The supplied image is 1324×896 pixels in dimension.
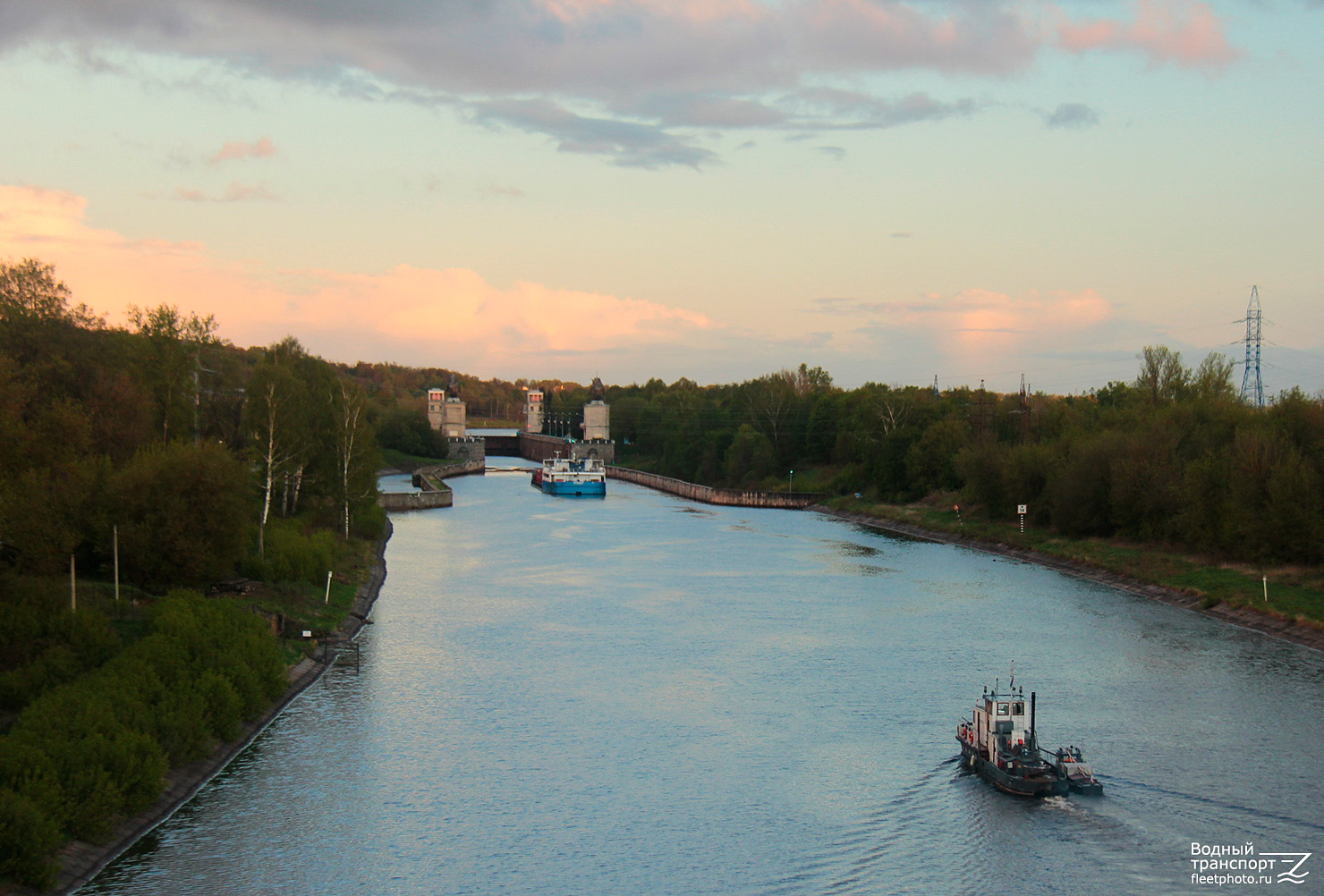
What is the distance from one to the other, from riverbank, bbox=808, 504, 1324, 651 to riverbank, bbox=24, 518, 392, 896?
2864 centimetres

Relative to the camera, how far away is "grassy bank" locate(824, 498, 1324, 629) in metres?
36.3

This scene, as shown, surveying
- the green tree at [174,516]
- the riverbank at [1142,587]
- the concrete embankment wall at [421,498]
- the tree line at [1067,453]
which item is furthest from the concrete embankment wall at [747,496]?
the green tree at [174,516]

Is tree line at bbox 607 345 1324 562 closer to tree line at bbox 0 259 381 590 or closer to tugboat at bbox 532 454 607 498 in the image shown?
tugboat at bbox 532 454 607 498

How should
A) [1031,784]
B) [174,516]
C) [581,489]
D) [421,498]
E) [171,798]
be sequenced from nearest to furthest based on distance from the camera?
[171,798] → [1031,784] → [174,516] → [421,498] → [581,489]

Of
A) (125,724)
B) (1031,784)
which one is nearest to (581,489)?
(125,724)

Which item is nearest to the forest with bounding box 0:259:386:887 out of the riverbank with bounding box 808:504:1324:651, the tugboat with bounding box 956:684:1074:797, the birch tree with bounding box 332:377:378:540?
the birch tree with bounding box 332:377:378:540

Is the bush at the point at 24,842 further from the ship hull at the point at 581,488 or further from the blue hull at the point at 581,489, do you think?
the blue hull at the point at 581,489

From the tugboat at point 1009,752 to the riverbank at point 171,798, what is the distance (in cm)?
1466

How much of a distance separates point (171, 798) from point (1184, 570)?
38.7m

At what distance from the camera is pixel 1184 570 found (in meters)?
43.7

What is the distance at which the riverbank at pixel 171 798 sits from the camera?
15.8 meters

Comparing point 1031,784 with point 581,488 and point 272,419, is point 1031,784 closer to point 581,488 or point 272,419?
point 272,419

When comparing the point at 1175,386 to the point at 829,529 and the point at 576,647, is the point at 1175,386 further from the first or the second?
the point at 576,647

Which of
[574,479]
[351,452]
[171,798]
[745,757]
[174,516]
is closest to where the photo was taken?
[171,798]
